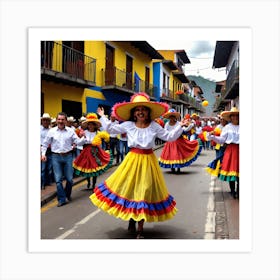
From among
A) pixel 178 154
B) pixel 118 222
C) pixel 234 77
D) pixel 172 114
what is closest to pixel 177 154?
pixel 178 154

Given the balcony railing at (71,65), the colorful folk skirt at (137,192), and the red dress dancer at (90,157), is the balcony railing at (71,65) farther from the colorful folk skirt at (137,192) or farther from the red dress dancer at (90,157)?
the colorful folk skirt at (137,192)

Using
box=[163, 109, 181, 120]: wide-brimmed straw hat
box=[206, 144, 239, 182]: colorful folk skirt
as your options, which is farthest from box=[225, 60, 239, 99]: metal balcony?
box=[163, 109, 181, 120]: wide-brimmed straw hat

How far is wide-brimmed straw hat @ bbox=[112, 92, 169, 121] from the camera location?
517 cm

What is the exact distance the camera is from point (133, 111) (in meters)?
5.35

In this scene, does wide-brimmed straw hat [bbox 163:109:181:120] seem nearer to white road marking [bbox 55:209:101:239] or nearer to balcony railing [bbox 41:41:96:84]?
balcony railing [bbox 41:41:96:84]

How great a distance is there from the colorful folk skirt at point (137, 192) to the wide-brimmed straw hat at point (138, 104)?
524mm

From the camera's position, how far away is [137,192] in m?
4.99

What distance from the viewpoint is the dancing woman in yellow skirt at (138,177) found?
4957 mm

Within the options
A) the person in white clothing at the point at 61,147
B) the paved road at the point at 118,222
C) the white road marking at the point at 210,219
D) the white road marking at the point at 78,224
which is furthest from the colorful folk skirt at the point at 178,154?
the white road marking at the point at 78,224

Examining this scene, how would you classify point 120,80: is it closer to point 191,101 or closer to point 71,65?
point 71,65

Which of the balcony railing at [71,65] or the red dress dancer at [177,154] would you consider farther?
the red dress dancer at [177,154]
